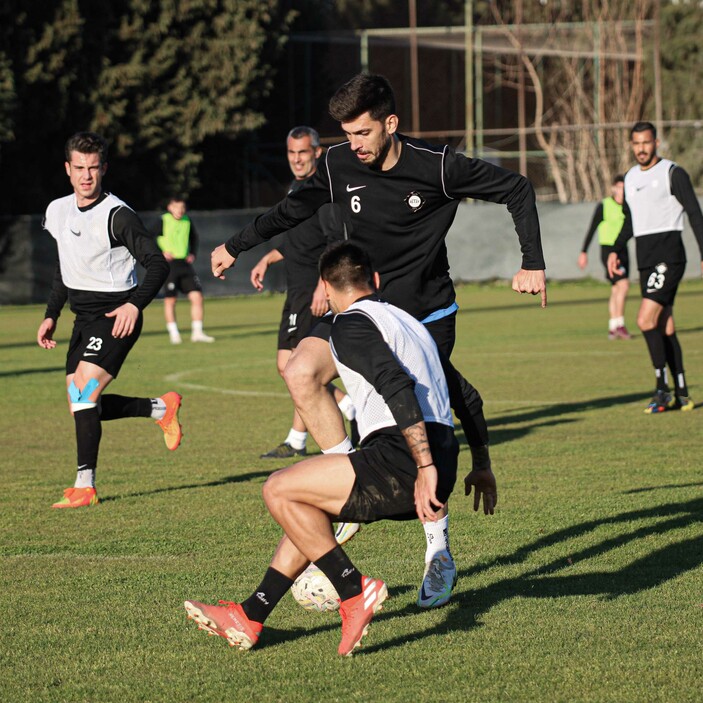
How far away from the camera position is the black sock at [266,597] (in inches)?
193

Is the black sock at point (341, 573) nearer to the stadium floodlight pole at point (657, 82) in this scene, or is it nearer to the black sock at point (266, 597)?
the black sock at point (266, 597)

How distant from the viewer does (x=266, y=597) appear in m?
4.92

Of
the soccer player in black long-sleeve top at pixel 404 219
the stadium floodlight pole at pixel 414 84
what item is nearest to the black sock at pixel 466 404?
the soccer player in black long-sleeve top at pixel 404 219

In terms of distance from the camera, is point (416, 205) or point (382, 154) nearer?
point (382, 154)

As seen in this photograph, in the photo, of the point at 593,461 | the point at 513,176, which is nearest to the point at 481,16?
the point at 593,461

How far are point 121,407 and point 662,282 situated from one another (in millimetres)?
5582

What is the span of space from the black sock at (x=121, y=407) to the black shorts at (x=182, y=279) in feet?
41.2

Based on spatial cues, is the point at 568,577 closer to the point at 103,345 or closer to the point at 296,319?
the point at 103,345

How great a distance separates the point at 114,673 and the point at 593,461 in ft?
17.3

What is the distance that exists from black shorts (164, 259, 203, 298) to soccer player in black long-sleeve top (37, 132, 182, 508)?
42.4 feet

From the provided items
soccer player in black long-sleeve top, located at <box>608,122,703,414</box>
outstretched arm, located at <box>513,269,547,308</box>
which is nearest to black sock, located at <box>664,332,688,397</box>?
soccer player in black long-sleeve top, located at <box>608,122,703,414</box>

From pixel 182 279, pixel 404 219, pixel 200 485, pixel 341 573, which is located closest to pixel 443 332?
pixel 404 219

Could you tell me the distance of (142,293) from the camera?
7.99 metres

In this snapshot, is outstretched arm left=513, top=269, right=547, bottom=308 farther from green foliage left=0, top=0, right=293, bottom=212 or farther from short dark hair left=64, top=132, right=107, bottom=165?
green foliage left=0, top=0, right=293, bottom=212
